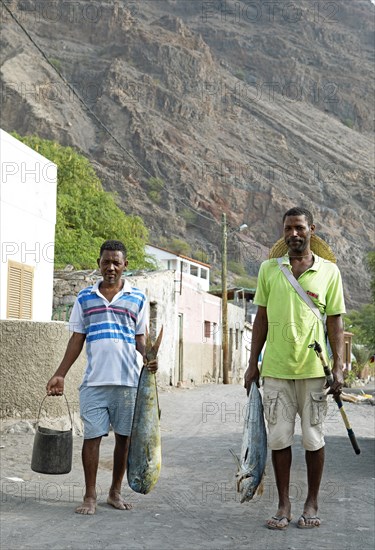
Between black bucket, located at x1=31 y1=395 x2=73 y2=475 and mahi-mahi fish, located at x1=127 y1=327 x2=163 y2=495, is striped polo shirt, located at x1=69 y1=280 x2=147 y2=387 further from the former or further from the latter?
black bucket, located at x1=31 y1=395 x2=73 y2=475

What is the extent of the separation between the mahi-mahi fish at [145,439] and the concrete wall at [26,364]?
167 inches

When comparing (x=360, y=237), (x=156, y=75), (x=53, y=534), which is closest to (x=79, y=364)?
(x=53, y=534)

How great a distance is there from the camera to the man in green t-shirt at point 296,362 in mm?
5027

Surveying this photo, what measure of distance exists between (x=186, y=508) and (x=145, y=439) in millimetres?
837

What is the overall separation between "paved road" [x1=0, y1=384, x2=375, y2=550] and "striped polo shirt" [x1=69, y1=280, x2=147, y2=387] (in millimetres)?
945

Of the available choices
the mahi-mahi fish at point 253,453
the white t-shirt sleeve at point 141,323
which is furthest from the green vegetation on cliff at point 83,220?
the mahi-mahi fish at point 253,453

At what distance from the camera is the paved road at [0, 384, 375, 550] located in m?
4.73

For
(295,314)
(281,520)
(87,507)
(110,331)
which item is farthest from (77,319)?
(281,520)

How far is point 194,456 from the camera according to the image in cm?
865

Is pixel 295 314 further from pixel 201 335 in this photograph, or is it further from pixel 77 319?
pixel 201 335

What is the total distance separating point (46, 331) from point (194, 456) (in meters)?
2.40

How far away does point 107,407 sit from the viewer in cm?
552

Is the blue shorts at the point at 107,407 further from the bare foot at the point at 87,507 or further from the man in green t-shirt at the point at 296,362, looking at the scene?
the man in green t-shirt at the point at 296,362

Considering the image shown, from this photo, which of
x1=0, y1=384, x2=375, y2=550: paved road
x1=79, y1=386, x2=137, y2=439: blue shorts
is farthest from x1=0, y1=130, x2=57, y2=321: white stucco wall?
x1=79, y1=386, x2=137, y2=439: blue shorts
